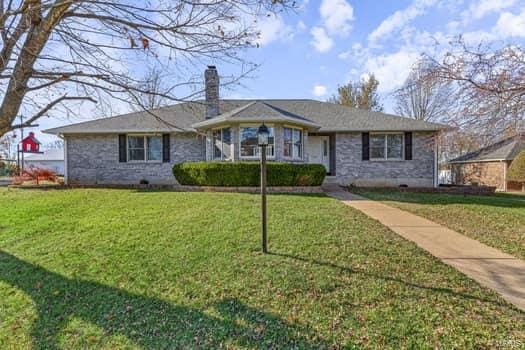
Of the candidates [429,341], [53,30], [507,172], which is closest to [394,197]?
[429,341]

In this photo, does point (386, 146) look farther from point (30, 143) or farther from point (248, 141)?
point (30, 143)

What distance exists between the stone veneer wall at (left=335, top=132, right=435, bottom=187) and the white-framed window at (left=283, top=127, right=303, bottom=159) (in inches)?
89.2

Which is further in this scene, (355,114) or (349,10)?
(355,114)

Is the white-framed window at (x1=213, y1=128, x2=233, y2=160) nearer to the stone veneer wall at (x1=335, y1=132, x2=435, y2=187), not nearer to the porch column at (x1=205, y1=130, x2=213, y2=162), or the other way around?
the porch column at (x1=205, y1=130, x2=213, y2=162)

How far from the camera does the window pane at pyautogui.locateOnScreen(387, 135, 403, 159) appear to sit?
15.2 meters

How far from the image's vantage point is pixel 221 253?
15.9 ft

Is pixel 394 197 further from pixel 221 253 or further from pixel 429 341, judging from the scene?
pixel 429 341

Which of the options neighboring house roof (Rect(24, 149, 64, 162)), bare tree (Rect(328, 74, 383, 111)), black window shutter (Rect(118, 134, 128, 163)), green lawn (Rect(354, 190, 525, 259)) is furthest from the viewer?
neighboring house roof (Rect(24, 149, 64, 162))

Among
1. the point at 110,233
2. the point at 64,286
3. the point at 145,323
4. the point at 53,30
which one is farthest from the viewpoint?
the point at 110,233

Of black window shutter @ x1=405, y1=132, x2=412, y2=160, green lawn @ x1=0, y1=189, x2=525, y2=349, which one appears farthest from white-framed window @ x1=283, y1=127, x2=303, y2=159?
green lawn @ x1=0, y1=189, x2=525, y2=349

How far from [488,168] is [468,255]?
19809 millimetres

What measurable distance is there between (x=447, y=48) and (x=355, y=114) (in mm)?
11051

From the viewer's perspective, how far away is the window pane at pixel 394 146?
1523 centimetres

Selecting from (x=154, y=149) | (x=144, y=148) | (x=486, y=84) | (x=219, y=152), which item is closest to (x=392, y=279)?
(x=486, y=84)
